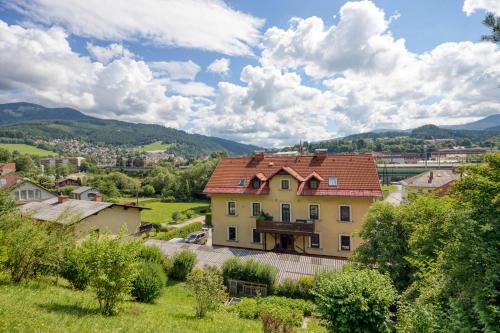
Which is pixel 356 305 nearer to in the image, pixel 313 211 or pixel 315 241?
pixel 313 211

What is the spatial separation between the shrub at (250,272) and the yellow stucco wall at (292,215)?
339 inches

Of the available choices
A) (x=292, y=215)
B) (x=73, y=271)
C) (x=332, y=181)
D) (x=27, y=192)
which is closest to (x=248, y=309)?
(x=73, y=271)

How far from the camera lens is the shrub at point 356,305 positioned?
907cm

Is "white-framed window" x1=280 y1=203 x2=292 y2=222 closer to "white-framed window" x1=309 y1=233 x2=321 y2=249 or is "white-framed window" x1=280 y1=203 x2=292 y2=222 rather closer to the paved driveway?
"white-framed window" x1=309 y1=233 x2=321 y2=249

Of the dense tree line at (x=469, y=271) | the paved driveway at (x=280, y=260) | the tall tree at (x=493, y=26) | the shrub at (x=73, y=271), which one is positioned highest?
the tall tree at (x=493, y=26)

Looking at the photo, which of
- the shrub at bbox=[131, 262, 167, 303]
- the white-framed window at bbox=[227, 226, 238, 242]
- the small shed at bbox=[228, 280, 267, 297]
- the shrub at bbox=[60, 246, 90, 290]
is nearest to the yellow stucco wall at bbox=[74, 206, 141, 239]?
the shrub at bbox=[60, 246, 90, 290]

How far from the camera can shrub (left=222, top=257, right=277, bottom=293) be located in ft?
67.0

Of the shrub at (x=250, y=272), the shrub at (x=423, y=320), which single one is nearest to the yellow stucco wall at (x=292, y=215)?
the shrub at (x=250, y=272)

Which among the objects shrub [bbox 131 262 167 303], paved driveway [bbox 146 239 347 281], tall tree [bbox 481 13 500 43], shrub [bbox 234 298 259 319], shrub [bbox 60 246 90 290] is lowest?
shrub [bbox 234 298 259 319]

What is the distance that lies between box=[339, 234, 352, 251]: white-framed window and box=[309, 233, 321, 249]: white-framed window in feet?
6.43

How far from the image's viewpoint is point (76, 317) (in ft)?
33.7

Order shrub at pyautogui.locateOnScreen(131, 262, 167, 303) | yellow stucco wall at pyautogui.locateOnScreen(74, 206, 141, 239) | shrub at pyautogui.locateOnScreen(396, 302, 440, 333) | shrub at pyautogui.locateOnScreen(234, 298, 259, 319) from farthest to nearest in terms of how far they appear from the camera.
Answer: yellow stucco wall at pyautogui.locateOnScreen(74, 206, 141, 239), shrub at pyautogui.locateOnScreen(131, 262, 167, 303), shrub at pyautogui.locateOnScreen(234, 298, 259, 319), shrub at pyautogui.locateOnScreen(396, 302, 440, 333)

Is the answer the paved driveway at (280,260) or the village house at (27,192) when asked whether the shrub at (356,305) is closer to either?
Result: the paved driveway at (280,260)

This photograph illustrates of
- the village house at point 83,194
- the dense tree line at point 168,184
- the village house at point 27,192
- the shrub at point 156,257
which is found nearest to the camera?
the shrub at point 156,257
